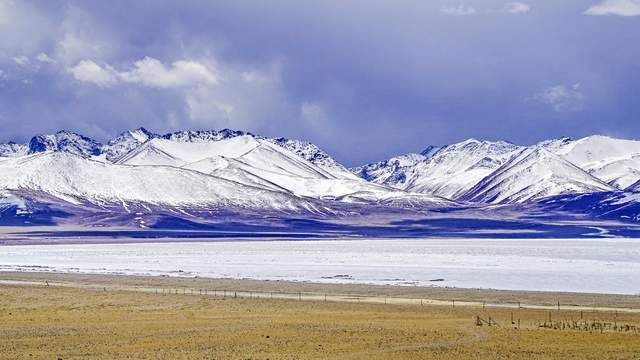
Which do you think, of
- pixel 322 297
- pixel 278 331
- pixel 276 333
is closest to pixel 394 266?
pixel 322 297

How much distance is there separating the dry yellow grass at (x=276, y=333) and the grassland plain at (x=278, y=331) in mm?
Result: 50

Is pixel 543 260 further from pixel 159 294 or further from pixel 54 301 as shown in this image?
pixel 54 301

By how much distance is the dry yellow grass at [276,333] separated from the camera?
46031mm

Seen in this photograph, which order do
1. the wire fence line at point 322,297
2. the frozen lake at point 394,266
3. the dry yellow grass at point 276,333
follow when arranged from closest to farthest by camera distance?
the dry yellow grass at point 276,333
the wire fence line at point 322,297
the frozen lake at point 394,266

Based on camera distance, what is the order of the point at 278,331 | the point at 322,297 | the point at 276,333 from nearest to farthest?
the point at 276,333
the point at 278,331
the point at 322,297

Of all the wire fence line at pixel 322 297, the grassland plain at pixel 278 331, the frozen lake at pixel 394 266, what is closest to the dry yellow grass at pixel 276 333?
the grassland plain at pixel 278 331

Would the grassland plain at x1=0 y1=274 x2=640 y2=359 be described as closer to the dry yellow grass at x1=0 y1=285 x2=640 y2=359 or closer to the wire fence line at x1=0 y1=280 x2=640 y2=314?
the dry yellow grass at x1=0 y1=285 x2=640 y2=359

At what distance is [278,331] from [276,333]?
91 centimetres

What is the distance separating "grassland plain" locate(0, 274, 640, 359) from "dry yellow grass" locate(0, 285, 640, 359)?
0.05 m

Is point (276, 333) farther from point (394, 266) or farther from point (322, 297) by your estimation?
point (394, 266)

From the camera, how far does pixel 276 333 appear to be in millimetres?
52875

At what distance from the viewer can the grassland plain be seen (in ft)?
151

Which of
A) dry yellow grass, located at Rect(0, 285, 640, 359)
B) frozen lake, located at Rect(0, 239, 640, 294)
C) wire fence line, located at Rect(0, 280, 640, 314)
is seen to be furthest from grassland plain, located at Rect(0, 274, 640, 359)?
frozen lake, located at Rect(0, 239, 640, 294)

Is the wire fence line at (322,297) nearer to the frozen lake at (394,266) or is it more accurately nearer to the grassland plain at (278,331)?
the grassland plain at (278,331)
